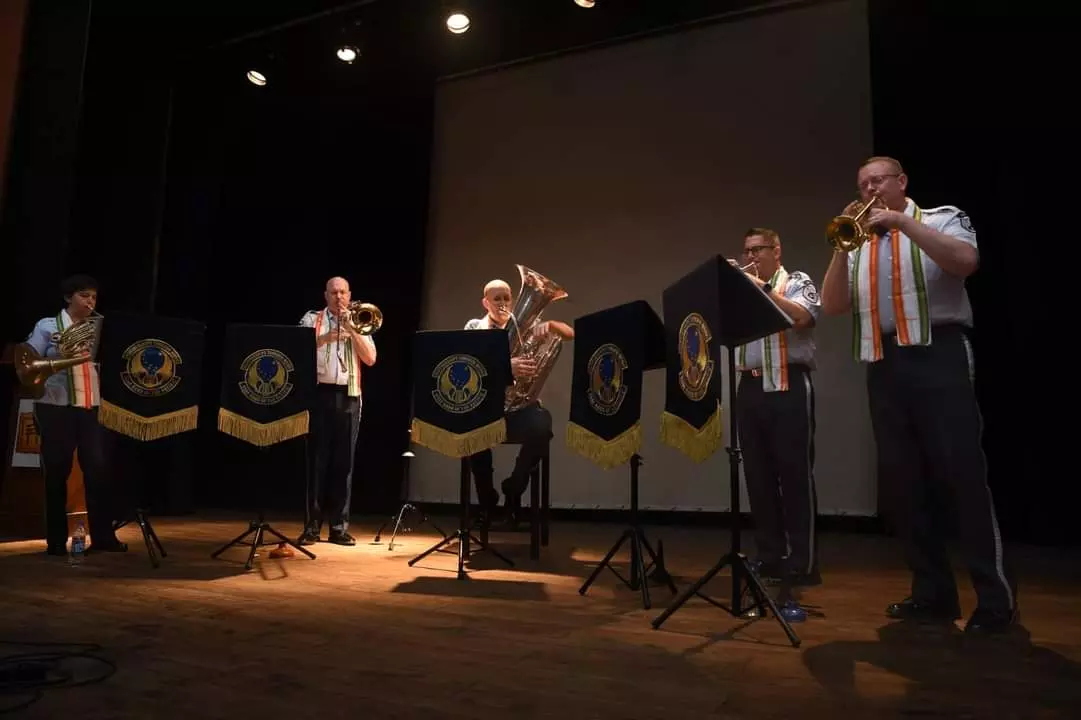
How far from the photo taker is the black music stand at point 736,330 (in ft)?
8.55

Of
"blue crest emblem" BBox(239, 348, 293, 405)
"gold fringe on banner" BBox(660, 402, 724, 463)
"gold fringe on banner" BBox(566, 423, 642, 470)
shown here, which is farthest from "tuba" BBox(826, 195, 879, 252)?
"blue crest emblem" BBox(239, 348, 293, 405)

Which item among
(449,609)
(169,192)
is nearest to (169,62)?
(169,192)

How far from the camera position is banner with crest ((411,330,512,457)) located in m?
3.68

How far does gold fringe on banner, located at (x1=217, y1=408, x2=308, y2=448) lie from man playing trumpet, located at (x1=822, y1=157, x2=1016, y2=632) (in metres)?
2.97

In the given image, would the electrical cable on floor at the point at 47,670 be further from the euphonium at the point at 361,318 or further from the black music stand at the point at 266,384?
the euphonium at the point at 361,318

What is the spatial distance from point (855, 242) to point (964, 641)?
4.78 ft

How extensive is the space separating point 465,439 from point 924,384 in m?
2.11

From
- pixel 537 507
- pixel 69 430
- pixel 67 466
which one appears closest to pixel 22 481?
pixel 67 466

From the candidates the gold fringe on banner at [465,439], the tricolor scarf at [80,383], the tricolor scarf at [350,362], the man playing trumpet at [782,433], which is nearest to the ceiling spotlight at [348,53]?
the tricolor scarf at [350,362]

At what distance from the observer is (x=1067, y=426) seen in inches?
200

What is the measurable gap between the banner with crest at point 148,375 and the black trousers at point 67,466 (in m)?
0.73

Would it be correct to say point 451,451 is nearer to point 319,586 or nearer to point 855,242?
point 319,586

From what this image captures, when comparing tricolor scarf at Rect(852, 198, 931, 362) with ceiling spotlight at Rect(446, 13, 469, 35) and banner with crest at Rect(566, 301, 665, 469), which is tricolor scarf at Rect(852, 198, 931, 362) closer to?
banner with crest at Rect(566, 301, 665, 469)

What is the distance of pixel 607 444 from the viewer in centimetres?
322
